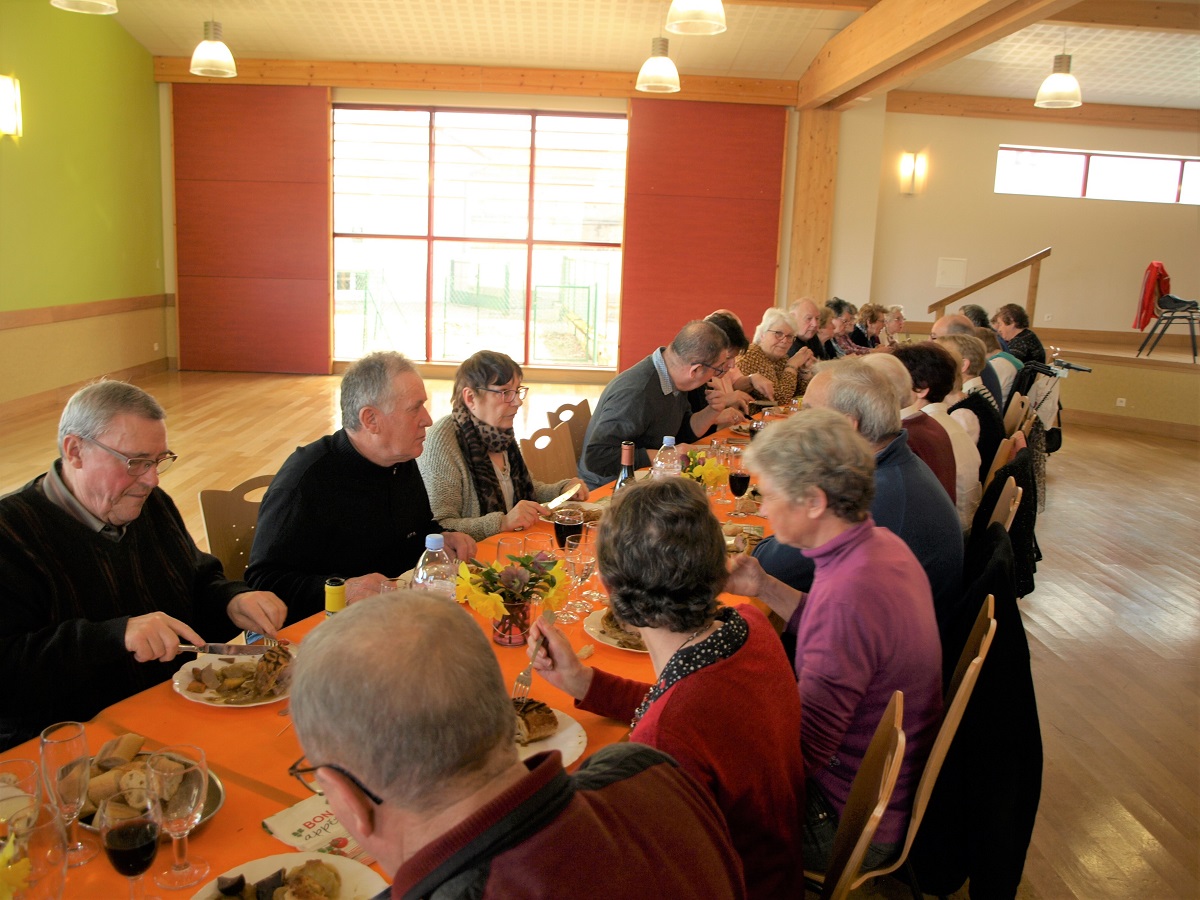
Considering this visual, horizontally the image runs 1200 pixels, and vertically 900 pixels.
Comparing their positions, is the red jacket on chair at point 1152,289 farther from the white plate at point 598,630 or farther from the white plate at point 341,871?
the white plate at point 341,871

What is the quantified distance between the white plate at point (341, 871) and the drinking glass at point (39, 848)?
0.62 ft

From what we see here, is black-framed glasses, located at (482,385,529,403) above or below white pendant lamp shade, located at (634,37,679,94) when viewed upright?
below

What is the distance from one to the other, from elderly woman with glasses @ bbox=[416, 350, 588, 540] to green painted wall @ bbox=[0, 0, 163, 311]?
7400 mm

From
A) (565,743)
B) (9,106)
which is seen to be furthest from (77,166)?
(565,743)

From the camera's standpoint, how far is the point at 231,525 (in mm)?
3186

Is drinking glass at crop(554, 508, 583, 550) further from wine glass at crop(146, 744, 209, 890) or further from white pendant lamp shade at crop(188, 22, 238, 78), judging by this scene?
white pendant lamp shade at crop(188, 22, 238, 78)

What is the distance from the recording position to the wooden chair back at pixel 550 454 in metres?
4.52

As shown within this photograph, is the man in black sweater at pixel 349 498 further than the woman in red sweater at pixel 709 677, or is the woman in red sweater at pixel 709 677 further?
the man in black sweater at pixel 349 498

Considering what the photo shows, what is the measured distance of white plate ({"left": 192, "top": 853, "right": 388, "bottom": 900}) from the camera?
140cm

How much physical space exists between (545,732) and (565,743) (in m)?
0.05

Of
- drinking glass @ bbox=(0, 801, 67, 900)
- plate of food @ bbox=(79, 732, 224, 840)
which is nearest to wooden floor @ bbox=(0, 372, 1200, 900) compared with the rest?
plate of food @ bbox=(79, 732, 224, 840)

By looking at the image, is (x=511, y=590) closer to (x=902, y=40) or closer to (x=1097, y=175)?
(x=902, y=40)

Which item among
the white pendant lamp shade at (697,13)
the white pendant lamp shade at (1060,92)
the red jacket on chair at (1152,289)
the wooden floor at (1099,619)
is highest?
the white pendant lamp shade at (1060,92)

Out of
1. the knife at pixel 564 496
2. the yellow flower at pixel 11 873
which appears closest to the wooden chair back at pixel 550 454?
the knife at pixel 564 496
